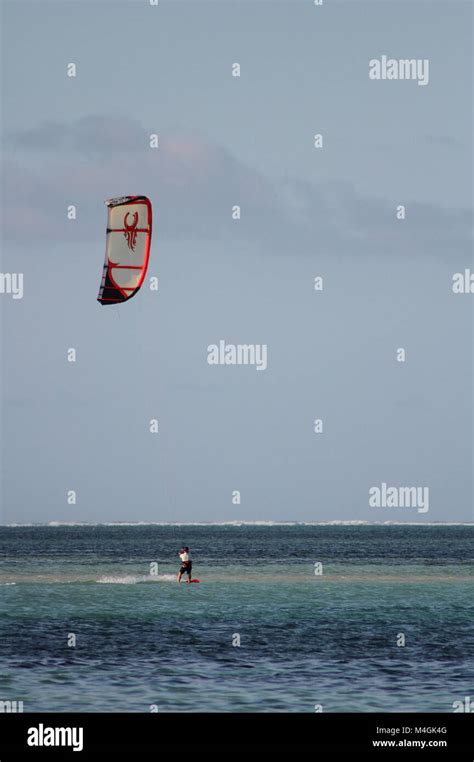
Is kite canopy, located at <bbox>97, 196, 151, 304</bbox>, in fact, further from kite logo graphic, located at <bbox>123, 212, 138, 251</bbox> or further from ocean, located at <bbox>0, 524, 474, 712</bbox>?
ocean, located at <bbox>0, 524, 474, 712</bbox>

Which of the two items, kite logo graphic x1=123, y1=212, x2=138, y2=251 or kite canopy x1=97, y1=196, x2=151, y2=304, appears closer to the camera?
kite canopy x1=97, y1=196, x2=151, y2=304

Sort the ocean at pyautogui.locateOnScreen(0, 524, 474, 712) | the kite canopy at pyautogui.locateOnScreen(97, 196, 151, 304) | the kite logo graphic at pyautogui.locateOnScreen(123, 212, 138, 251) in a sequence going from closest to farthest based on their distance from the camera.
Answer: the ocean at pyautogui.locateOnScreen(0, 524, 474, 712), the kite canopy at pyautogui.locateOnScreen(97, 196, 151, 304), the kite logo graphic at pyautogui.locateOnScreen(123, 212, 138, 251)

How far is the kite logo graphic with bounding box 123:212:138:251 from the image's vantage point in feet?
154

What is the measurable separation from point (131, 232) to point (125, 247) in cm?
82

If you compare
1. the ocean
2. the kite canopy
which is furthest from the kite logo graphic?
the ocean

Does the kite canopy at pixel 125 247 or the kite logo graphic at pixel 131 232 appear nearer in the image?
the kite canopy at pixel 125 247

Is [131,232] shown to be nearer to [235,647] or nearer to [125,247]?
[125,247]

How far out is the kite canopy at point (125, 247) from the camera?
4628 centimetres

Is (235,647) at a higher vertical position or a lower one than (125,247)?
lower

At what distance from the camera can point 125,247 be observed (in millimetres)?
46906

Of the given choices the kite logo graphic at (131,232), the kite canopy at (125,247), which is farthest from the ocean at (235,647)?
the kite logo graphic at (131,232)

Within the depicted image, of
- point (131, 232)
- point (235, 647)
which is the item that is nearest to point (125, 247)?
point (131, 232)

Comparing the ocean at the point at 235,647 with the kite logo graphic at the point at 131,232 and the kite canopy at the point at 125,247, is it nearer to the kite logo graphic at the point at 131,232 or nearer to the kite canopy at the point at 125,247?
the kite canopy at the point at 125,247
